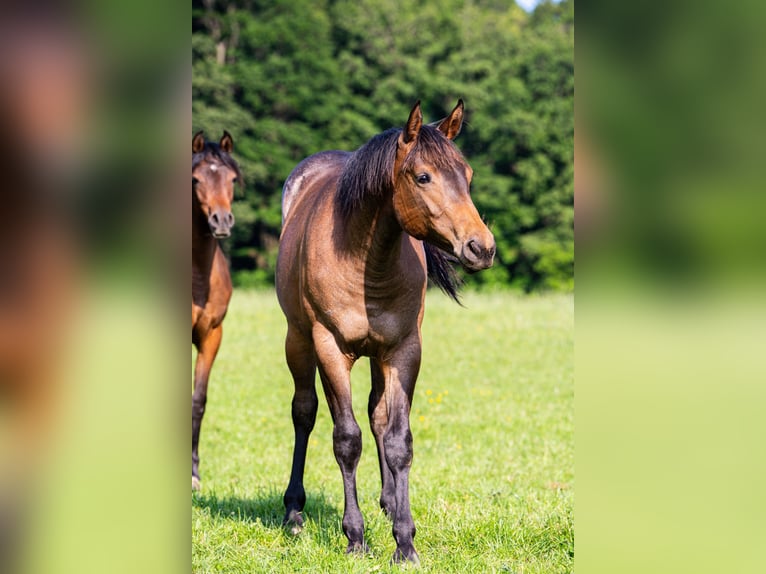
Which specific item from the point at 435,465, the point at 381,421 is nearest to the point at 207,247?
the point at 435,465

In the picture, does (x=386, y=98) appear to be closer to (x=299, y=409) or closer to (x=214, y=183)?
(x=214, y=183)

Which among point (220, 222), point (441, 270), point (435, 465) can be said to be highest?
point (220, 222)

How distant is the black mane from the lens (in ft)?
13.1

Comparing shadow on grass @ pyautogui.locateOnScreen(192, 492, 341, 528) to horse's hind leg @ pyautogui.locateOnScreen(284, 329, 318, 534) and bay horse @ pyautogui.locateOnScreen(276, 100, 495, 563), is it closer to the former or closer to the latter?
horse's hind leg @ pyautogui.locateOnScreen(284, 329, 318, 534)

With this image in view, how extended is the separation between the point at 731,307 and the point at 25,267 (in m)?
0.99

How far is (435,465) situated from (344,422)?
236 centimetres

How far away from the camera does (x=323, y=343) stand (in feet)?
14.8

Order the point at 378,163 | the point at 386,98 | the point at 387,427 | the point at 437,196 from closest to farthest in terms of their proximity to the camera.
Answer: the point at 437,196, the point at 378,163, the point at 387,427, the point at 386,98

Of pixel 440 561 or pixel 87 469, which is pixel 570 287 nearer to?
pixel 440 561

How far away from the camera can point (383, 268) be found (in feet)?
14.5

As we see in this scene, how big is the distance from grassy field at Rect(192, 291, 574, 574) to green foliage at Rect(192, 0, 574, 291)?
1185 centimetres

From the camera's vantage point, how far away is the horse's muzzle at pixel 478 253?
146 inches

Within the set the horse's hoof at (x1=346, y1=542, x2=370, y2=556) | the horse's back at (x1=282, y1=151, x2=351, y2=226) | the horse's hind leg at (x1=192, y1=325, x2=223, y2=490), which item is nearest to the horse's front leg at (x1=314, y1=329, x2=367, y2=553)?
the horse's hoof at (x1=346, y1=542, x2=370, y2=556)

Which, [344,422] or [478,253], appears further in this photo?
[344,422]
